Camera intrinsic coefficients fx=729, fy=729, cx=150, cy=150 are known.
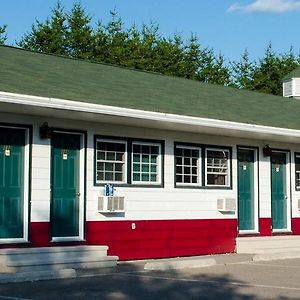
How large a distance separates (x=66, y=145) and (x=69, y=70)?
124 inches

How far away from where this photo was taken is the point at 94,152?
15.5 meters

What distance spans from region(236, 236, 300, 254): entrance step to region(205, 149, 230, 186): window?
155 centimetres

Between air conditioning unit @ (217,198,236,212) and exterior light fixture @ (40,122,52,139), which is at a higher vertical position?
exterior light fixture @ (40,122,52,139)

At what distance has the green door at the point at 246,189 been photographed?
18.8 metres

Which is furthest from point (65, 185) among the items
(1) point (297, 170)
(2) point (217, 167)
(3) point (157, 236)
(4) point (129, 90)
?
(1) point (297, 170)

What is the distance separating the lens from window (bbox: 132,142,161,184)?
1633 cm

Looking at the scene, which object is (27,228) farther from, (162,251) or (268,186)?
(268,186)

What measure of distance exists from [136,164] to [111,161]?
711mm

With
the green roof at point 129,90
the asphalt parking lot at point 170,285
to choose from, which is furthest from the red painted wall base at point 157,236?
the green roof at point 129,90

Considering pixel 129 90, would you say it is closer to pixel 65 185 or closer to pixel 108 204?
pixel 108 204

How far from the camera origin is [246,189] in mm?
18969

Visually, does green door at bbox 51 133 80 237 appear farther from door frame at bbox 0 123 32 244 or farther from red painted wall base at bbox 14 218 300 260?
door frame at bbox 0 123 32 244

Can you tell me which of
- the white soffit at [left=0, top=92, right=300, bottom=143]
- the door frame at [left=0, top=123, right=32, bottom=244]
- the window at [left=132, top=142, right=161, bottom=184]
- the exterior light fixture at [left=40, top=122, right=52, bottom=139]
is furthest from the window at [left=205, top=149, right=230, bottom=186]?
the door frame at [left=0, top=123, right=32, bottom=244]

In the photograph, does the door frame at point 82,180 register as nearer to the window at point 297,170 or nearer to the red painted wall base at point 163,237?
the red painted wall base at point 163,237
